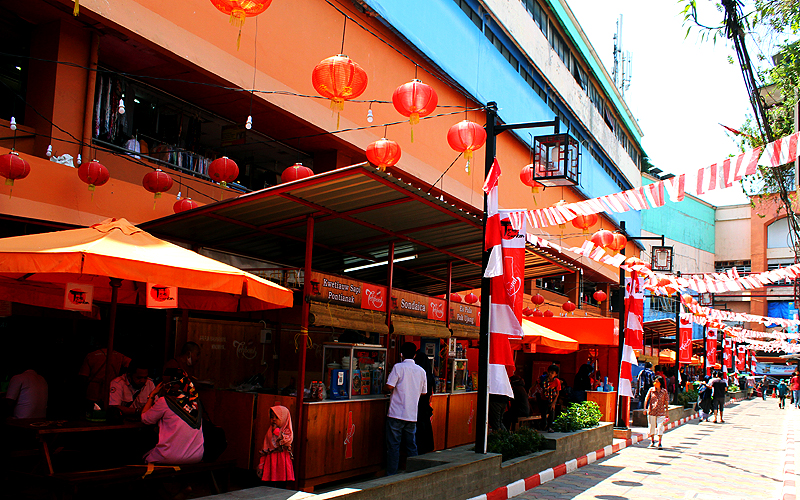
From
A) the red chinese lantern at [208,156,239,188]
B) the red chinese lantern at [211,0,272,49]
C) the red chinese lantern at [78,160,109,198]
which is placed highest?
the red chinese lantern at [211,0,272,49]

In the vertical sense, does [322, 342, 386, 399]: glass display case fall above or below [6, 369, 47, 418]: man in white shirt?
above

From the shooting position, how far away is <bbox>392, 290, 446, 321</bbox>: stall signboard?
37.8 ft

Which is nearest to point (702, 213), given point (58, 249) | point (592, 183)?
point (592, 183)

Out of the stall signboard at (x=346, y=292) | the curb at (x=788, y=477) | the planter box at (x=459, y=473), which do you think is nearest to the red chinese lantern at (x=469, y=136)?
the stall signboard at (x=346, y=292)

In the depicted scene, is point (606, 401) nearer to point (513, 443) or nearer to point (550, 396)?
point (550, 396)

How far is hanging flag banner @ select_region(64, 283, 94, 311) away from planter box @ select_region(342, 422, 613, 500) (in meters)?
4.52

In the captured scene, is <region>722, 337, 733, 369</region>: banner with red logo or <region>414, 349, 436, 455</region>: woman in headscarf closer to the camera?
<region>414, 349, 436, 455</region>: woman in headscarf

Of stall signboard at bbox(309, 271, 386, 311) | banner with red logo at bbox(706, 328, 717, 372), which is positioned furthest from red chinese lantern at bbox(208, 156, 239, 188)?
banner with red logo at bbox(706, 328, 717, 372)

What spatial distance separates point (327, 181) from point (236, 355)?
5.63 metres

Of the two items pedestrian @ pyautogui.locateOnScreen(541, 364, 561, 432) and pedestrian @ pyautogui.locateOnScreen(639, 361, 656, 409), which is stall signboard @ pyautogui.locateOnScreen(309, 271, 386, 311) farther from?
pedestrian @ pyautogui.locateOnScreen(639, 361, 656, 409)

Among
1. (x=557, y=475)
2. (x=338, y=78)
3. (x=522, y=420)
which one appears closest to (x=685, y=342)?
(x=522, y=420)

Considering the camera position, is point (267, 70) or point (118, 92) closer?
point (118, 92)

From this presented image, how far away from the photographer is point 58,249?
5.77m

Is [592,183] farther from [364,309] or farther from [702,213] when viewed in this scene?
[702,213]
